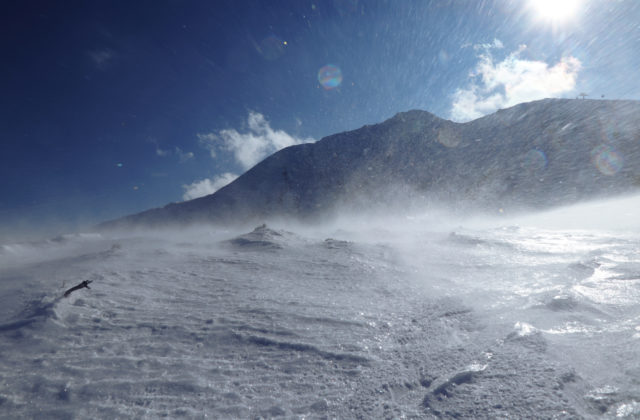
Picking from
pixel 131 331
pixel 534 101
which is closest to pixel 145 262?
pixel 131 331

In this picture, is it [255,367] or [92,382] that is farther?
[255,367]

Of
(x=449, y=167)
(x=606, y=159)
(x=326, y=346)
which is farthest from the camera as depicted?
(x=449, y=167)

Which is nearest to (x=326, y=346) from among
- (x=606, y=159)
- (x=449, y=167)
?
(x=606, y=159)

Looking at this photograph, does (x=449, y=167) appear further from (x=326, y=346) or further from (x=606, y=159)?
(x=326, y=346)

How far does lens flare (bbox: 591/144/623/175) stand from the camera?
2314cm

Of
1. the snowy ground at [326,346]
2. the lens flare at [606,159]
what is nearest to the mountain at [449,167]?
the lens flare at [606,159]

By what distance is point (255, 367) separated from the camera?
206cm

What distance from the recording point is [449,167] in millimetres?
32312

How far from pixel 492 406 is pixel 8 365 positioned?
3.46 meters

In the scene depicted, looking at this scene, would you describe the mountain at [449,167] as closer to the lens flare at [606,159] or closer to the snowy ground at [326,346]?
the lens flare at [606,159]

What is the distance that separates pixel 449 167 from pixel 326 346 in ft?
114

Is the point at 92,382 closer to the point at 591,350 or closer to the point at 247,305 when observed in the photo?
the point at 247,305

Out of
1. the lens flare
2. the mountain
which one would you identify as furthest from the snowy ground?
the lens flare

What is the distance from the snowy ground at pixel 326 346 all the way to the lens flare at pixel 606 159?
1109 inches
